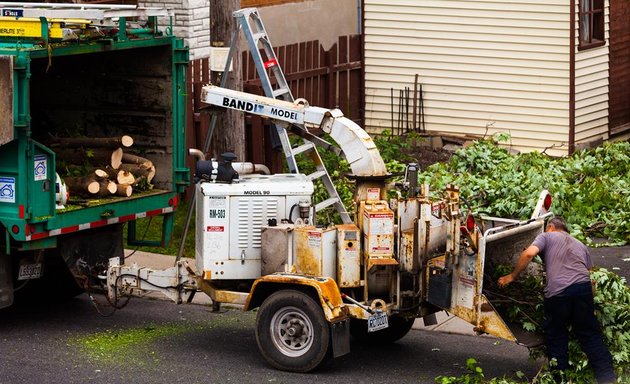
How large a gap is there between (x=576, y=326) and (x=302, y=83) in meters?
10.5

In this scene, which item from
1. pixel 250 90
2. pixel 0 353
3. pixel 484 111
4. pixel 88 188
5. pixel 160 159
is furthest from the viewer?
pixel 484 111

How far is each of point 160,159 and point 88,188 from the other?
1.03 m

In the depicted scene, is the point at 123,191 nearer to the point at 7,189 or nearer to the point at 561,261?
the point at 7,189

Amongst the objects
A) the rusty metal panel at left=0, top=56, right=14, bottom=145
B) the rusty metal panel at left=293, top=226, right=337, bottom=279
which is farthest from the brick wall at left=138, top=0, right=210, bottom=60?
the rusty metal panel at left=293, top=226, right=337, bottom=279

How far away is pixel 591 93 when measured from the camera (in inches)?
792

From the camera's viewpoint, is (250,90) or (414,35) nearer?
(250,90)

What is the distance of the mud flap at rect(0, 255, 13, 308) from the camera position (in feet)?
38.2

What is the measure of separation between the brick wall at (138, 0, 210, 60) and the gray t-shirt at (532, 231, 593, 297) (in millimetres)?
10776

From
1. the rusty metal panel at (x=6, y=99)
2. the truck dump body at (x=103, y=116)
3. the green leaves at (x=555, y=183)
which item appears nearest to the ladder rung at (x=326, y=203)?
the truck dump body at (x=103, y=116)

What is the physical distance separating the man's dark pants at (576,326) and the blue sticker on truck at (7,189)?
4.60 m

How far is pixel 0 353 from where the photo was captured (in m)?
11.2

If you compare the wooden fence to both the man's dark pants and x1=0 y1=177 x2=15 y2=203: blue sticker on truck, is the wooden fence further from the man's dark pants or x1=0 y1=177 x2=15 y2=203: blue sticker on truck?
the man's dark pants

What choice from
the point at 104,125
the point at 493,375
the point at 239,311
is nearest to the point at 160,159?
the point at 104,125

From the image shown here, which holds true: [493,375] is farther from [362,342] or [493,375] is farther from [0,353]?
[0,353]
